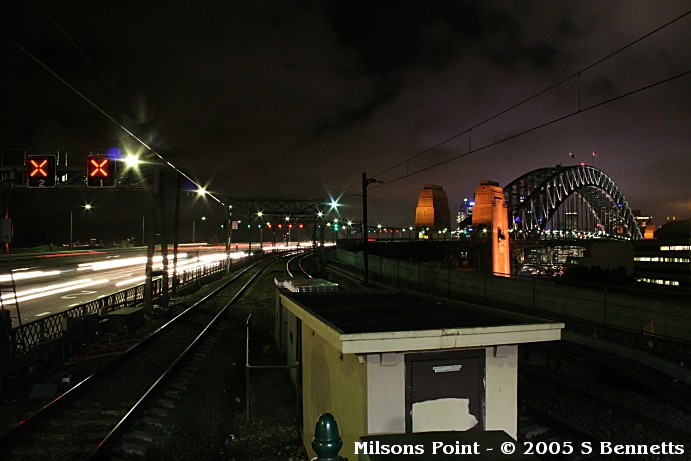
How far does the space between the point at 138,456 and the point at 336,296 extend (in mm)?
4734

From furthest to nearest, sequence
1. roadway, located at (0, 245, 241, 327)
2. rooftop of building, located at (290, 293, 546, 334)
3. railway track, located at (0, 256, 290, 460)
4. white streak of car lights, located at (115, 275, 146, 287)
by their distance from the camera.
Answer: white streak of car lights, located at (115, 275, 146, 287), roadway, located at (0, 245, 241, 327), railway track, located at (0, 256, 290, 460), rooftop of building, located at (290, 293, 546, 334)

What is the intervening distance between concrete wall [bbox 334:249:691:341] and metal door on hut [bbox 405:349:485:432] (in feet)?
34.7

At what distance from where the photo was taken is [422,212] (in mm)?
105688

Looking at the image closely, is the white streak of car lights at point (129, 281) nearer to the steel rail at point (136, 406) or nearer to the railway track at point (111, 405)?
the steel rail at point (136, 406)

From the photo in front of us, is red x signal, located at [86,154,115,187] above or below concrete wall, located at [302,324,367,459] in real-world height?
above

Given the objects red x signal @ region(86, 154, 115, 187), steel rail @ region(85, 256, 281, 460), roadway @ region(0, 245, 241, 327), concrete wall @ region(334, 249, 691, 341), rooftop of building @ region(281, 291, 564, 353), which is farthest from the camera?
roadway @ region(0, 245, 241, 327)

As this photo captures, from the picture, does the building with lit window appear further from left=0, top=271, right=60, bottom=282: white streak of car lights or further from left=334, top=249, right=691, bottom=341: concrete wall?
left=0, top=271, right=60, bottom=282: white streak of car lights

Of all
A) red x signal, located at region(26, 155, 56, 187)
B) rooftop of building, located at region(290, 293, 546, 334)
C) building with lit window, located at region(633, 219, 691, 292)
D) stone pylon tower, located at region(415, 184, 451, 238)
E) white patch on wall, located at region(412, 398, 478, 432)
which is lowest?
building with lit window, located at region(633, 219, 691, 292)

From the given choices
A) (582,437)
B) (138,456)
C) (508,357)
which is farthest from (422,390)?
(138,456)

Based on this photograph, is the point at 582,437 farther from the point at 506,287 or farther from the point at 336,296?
the point at 506,287

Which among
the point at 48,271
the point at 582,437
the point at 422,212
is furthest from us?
the point at 422,212

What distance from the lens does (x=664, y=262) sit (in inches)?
3305

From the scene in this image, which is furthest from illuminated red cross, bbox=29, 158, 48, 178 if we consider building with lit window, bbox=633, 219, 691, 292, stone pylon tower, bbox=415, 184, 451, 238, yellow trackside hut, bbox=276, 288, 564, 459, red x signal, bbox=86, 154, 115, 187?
stone pylon tower, bbox=415, 184, 451, 238

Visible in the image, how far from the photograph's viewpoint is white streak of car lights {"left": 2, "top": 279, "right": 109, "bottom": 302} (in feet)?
87.5
